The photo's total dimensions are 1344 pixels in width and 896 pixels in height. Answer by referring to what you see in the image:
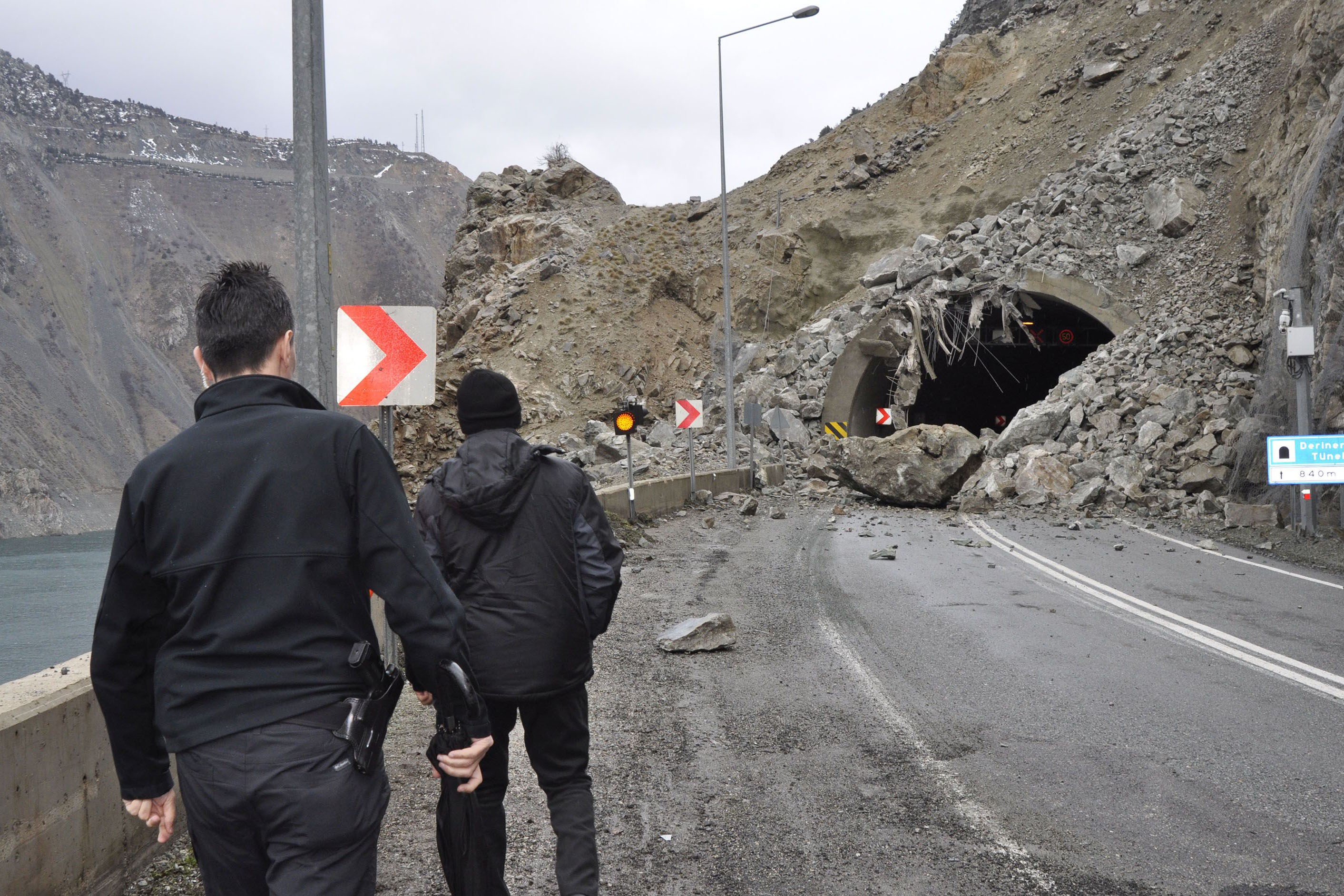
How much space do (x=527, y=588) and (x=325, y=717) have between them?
1.16 metres

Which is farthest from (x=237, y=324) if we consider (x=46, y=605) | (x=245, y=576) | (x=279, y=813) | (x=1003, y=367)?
(x=1003, y=367)

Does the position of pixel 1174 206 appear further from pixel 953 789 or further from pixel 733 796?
pixel 733 796

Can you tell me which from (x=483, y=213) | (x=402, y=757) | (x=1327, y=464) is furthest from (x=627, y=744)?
(x=483, y=213)

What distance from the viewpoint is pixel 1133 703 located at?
6.23m

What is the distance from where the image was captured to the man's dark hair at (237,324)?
239 cm

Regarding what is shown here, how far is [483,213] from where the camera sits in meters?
47.8

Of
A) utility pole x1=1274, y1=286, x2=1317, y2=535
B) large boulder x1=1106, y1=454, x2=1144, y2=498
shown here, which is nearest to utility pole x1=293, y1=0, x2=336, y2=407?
utility pole x1=1274, y1=286, x2=1317, y2=535

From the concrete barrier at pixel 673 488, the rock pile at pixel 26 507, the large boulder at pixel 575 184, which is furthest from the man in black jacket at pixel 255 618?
the rock pile at pixel 26 507

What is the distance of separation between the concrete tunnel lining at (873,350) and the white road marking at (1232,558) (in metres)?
11.3

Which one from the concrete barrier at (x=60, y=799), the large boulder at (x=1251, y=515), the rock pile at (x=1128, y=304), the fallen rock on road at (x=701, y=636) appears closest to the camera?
the concrete barrier at (x=60, y=799)

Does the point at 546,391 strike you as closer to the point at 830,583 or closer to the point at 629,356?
the point at 629,356

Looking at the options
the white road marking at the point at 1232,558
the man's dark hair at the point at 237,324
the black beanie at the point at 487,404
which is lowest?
the white road marking at the point at 1232,558

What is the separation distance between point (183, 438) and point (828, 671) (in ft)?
18.7

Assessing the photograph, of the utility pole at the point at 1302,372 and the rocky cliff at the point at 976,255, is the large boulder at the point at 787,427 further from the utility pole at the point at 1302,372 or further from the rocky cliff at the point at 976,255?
the utility pole at the point at 1302,372
